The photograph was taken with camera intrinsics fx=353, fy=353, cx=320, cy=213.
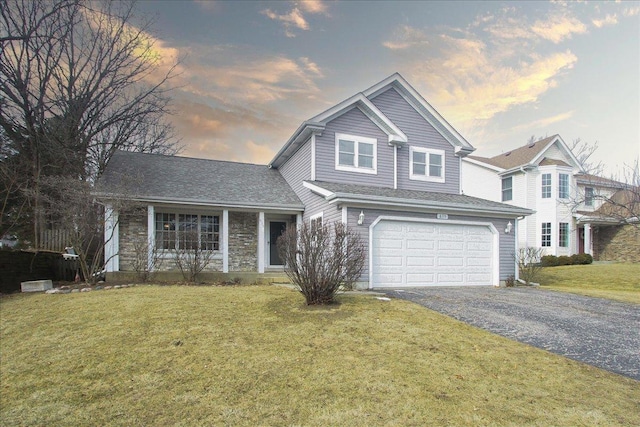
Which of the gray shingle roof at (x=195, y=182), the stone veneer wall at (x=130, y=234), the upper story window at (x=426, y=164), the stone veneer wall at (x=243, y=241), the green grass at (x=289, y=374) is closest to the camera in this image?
the green grass at (x=289, y=374)

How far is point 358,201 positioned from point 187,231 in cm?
664

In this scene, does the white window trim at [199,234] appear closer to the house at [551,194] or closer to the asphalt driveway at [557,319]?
the asphalt driveway at [557,319]

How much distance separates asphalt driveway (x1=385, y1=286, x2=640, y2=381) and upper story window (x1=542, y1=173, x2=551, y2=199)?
14527 mm

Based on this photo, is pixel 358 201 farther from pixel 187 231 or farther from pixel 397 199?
pixel 187 231

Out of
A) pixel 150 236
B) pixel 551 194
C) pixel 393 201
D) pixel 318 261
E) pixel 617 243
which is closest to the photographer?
pixel 318 261

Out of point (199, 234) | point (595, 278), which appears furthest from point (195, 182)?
point (595, 278)

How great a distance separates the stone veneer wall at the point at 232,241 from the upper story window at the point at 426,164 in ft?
23.9

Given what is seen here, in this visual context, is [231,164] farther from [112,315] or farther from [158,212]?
[112,315]

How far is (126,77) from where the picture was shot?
1888 cm

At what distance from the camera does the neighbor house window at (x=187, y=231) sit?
12.9 m

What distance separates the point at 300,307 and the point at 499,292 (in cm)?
736

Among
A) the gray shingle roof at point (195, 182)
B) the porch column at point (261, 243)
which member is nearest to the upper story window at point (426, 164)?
the gray shingle roof at point (195, 182)

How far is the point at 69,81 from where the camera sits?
18.1 meters

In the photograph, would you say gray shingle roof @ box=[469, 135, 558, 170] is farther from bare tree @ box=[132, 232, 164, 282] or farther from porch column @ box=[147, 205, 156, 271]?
bare tree @ box=[132, 232, 164, 282]
